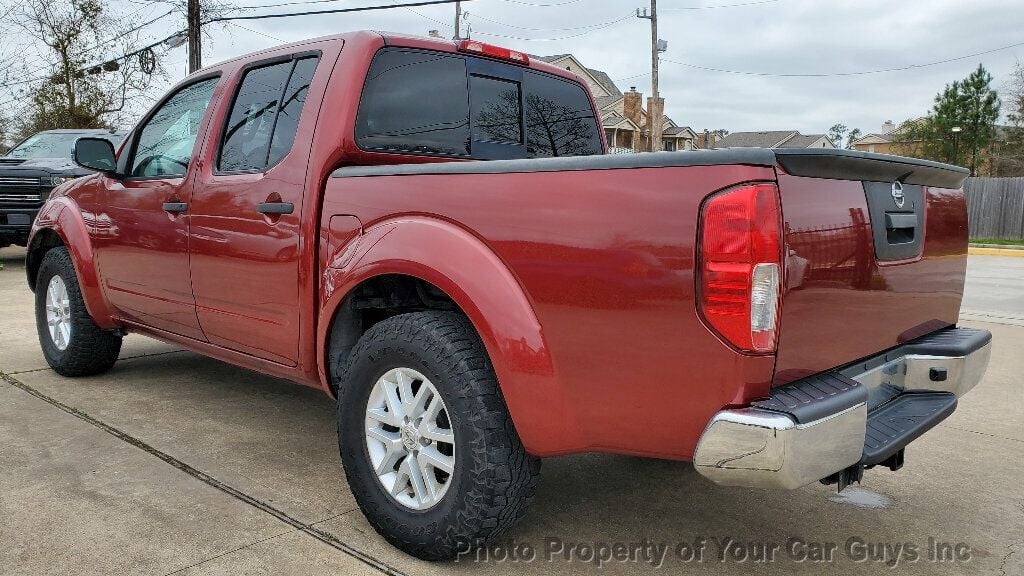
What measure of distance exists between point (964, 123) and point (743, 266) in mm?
71085

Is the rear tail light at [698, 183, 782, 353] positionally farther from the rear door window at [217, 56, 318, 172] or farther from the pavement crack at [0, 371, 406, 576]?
the rear door window at [217, 56, 318, 172]

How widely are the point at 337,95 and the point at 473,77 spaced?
2.19ft

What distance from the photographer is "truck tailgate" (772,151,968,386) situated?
2125 millimetres

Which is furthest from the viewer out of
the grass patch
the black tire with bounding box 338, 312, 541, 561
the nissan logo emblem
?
the grass patch

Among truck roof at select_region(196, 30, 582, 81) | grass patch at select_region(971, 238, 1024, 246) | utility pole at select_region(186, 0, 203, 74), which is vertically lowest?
grass patch at select_region(971, 238, 1024, 246)

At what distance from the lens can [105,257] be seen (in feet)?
14.6

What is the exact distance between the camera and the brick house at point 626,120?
47562 mm

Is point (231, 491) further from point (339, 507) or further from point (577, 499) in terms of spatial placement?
point (577, 499)

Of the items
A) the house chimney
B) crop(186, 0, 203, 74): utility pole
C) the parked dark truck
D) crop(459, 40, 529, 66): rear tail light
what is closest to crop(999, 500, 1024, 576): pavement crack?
crop(459, 40, 529, 66): rear tail light

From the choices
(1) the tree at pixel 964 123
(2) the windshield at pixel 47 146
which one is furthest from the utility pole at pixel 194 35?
(1) the tree at pixel 964 123

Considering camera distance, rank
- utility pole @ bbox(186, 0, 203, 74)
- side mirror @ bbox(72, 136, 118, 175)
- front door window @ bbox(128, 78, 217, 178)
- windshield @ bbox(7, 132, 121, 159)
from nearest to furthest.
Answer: front door window @ bbox(128, 78, 217, 178)
side mirror @ bbox(72, 136, 118, 175)
windshield @ bbox(7, 132, 121, 159)
utility pole @ bbox(186, 0, 203, 74)

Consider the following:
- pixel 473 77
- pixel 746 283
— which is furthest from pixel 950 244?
pixel 473 77

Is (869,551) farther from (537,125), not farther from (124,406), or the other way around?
(124,406)

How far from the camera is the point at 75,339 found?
189 inches
